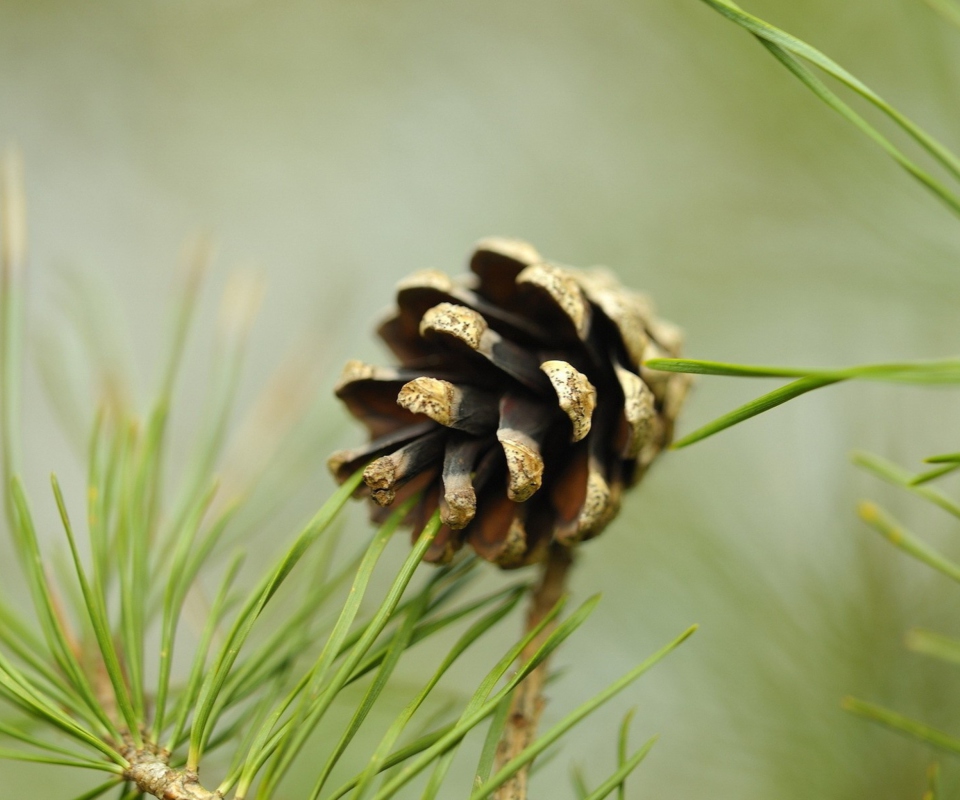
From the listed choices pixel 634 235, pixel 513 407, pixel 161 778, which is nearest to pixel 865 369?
pixel 513 407

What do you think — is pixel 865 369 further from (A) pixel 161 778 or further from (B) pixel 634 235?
(B) pixel 634 235

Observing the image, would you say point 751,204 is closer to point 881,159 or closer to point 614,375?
point 881,159

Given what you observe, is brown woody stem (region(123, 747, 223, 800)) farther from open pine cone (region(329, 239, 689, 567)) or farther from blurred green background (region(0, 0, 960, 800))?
blurred green background (region(0, 0, 960, 800))

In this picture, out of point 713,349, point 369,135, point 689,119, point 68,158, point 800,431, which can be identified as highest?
point 68,158

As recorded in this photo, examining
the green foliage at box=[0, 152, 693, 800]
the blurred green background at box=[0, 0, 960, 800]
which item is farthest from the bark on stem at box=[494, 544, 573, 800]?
the blurred green background at box=[0, 0, 960, 800]

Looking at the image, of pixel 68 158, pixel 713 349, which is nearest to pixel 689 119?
pixel 713 349

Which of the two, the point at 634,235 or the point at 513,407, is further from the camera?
the point at 634,235

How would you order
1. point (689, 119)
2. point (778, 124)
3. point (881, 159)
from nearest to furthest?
point (881, 159) → point (778, 124) → point (689, 119)
